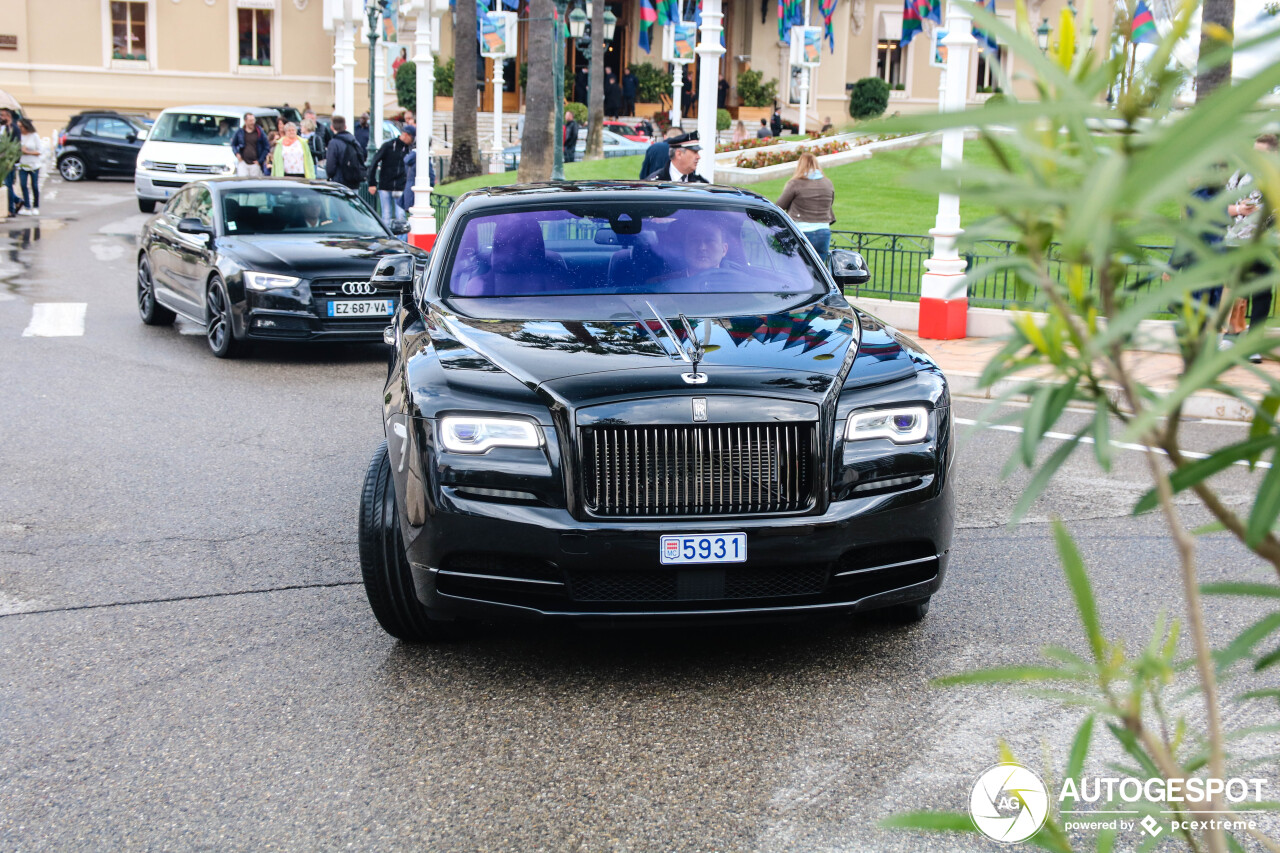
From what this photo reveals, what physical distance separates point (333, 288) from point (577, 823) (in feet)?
30.0

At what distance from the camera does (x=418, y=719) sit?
14.4ft

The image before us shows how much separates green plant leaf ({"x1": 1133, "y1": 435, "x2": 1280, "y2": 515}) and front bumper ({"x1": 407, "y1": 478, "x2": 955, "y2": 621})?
10.3 ft

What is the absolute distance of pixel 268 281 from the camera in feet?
39.6

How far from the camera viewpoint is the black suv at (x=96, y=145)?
121 feet

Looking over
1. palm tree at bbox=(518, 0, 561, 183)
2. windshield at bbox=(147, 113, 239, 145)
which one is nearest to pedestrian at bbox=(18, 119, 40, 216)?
windshield at bbox=(147, 113, 239, 145)

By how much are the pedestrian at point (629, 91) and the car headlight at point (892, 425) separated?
49338 millimetres

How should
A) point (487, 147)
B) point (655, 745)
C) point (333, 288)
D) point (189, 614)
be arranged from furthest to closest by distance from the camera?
point (487, 147), point (333, 288), point (189, 614), point (655, 745)

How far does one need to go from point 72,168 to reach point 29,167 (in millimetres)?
11571

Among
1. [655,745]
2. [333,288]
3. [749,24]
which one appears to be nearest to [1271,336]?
[655,745]

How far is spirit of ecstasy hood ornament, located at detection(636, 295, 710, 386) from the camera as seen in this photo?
4.55m

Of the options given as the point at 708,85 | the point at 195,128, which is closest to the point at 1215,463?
the point at 708,85

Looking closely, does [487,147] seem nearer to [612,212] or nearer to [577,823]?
[612,212]

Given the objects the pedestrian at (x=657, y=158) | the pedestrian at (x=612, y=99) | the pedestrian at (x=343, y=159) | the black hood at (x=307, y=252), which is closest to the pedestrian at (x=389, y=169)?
the pedestrian at (x=343, y=159)

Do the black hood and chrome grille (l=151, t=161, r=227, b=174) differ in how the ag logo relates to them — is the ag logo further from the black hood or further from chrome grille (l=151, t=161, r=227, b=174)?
chrome grille (l=151, t=161, r=227, b=174)
